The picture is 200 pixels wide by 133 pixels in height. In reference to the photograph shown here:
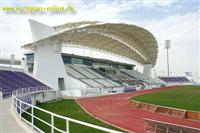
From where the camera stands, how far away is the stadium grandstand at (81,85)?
14.6 metres

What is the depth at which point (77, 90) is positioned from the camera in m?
39.7

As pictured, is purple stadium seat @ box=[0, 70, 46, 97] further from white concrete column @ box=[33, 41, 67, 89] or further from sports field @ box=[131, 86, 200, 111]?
sports field @ box=[131, 86, 200, 111]

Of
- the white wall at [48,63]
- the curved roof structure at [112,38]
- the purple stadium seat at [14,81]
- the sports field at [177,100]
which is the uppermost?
the curved roof structure at [112,38]

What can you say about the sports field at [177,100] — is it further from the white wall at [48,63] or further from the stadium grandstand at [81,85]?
the white wall at [48,63]

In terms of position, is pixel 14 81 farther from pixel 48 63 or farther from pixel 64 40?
pixel 64 40

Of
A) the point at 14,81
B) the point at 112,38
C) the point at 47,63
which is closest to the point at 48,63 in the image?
the point at 47,63

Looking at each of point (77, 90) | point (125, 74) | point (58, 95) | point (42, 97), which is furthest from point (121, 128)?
point (125, 74)

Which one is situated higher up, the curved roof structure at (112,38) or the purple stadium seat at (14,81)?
the curved roof structure at (112,38)

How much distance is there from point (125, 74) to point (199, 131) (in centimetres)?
6725

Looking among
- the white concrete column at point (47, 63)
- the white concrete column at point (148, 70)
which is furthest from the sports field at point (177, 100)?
the white concrete column at point (148, 70)

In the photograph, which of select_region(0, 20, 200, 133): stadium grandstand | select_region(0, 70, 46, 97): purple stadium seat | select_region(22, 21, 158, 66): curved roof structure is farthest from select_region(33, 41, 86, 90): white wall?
select_region(0, 70, 46, 97): purple stadium seat

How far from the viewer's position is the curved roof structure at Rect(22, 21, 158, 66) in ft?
142

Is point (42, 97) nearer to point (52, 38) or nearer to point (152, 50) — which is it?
point (52, 38)

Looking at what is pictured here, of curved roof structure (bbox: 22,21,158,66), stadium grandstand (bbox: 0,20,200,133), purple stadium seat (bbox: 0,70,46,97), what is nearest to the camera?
stadium grandstand (bbox: 0,20,200,133)
